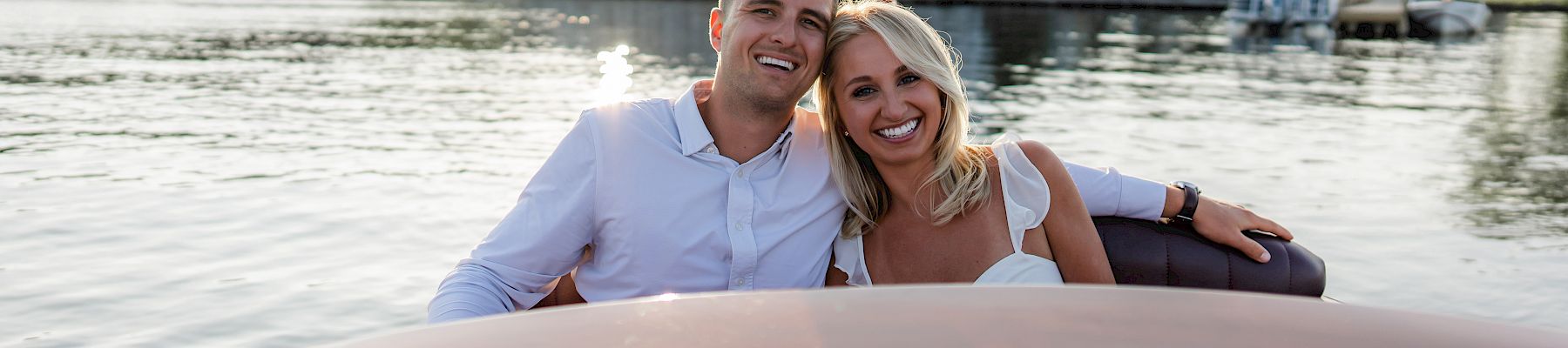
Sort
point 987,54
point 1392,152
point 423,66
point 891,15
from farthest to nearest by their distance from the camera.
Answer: point 987,54
point 423,66
point 1392,152
point 891,15

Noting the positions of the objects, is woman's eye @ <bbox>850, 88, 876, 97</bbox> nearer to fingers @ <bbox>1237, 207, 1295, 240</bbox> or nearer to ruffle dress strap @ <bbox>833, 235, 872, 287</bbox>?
ruffle dress strap @ <bbox>833, 235, 872, 287</bbox>

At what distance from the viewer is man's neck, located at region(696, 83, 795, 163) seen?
3.39 meters

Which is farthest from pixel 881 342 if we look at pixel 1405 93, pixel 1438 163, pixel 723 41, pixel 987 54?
pixel 987 54

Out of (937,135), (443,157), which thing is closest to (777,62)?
(937,135)

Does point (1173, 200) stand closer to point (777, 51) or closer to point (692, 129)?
point (777, 51)

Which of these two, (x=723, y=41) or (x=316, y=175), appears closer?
(x=723, y=41)

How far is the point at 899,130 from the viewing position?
10.9 feet

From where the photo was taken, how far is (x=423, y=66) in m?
23.4

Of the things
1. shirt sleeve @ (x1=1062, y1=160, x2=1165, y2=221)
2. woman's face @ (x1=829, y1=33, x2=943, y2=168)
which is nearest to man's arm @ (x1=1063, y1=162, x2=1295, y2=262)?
shirt sleeve @ (x1=1062, y1=160, x2=1165, y2=221)

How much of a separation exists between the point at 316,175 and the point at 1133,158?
7.20 m

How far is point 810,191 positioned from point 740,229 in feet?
0.71

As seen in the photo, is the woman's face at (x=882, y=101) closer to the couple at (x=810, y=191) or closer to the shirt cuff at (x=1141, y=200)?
the couple at (x=810, y=191)

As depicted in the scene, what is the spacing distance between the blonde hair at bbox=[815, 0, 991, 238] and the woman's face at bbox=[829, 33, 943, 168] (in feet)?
0.10

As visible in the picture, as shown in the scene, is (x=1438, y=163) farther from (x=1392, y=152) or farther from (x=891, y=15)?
(x=891, y=15)
